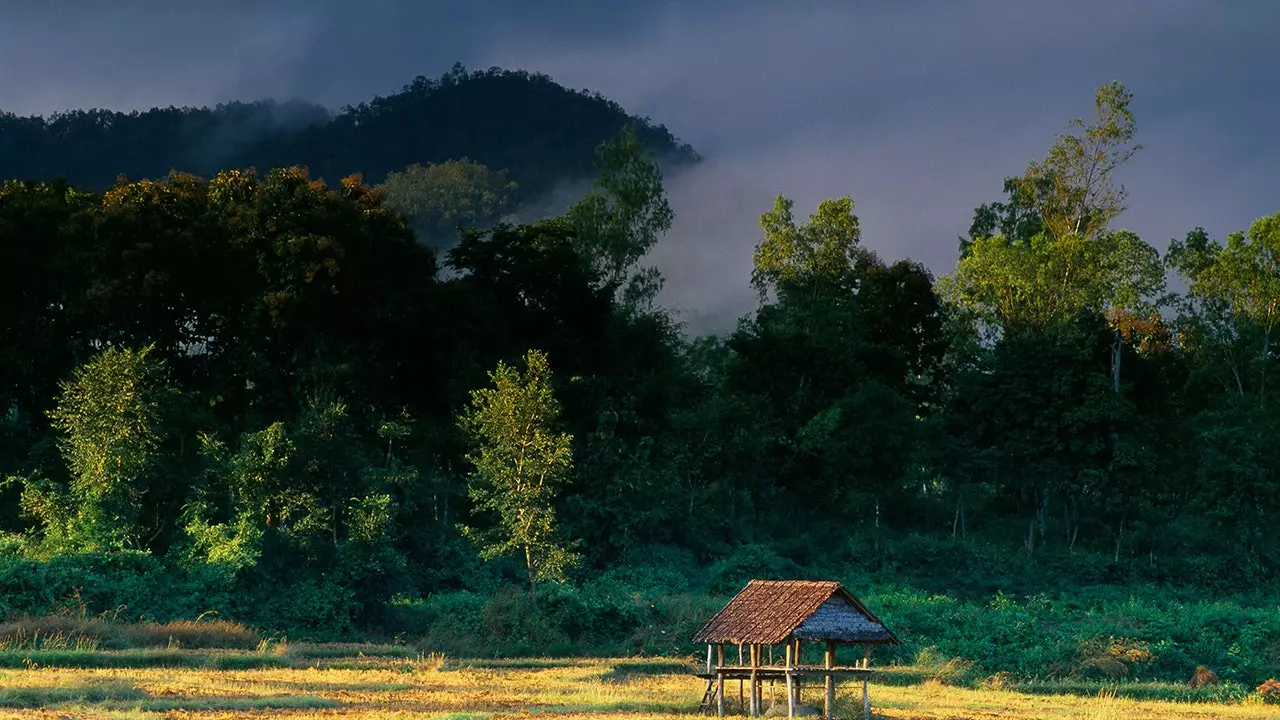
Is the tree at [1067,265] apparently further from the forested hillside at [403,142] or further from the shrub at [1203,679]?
the forested hillside at [403,142]

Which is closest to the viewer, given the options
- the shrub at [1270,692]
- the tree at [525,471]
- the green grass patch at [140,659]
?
the green grass patch at [140,659]

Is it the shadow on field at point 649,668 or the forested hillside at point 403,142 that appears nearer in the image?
the shadow on field at point 649,668

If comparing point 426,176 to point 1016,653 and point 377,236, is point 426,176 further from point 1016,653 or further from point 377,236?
point 1016,653

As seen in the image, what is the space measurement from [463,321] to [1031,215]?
27796 millimetres

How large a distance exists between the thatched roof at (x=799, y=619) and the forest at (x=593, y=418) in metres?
15.2

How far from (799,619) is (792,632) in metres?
0.31

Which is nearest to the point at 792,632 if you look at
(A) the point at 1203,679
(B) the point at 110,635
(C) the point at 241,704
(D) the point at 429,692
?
(D) the point at 429,692

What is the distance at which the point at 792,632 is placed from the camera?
30.2 m

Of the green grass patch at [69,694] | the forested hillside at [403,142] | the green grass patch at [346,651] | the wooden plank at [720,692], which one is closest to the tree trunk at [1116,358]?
the green grass patch at [346,651]

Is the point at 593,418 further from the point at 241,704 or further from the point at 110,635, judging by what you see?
the point at 241,704

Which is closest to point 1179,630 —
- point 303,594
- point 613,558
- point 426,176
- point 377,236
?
point 613,558

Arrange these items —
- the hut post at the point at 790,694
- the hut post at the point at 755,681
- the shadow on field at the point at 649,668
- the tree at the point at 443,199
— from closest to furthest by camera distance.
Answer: the hut post at the point at 790,694
the hut post at the point at 755,681
the shadow on field at the point at 649,668
the tree at the point at 443,199

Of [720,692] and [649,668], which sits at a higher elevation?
[720,692]

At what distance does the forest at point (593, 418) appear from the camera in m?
48.5
